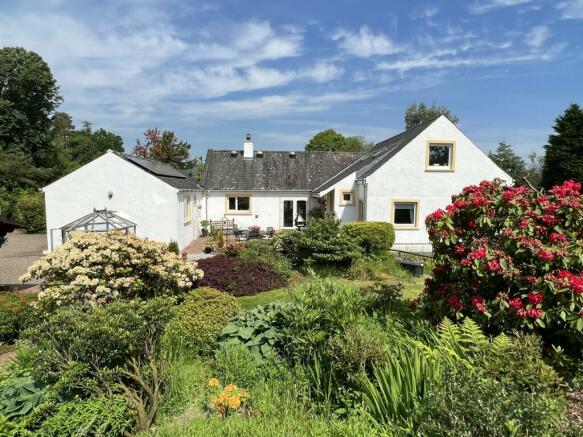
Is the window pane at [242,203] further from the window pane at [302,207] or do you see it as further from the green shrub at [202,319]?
the green shrub at [202,319]

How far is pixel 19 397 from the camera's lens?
171 inches

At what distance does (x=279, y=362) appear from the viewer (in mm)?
5266

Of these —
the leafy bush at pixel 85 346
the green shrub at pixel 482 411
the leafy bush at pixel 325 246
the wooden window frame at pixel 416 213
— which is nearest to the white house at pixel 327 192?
the wooden window frame at pixel 416 213

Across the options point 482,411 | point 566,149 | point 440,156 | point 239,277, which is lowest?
point 239,277

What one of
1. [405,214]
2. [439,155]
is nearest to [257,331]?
[405,214]

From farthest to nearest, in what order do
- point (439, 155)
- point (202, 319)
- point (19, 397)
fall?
point (439, 155) → point (202, 319) → point (19, 397)

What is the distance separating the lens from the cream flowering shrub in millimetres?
7516

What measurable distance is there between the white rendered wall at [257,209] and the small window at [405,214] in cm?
898

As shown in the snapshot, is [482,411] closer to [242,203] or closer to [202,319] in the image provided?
[202,319]

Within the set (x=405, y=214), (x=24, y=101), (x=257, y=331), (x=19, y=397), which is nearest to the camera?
(x=19, y=397)

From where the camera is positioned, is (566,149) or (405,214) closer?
(405,214)

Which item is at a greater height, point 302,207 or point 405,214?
point 302,207

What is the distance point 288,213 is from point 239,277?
1666 cm

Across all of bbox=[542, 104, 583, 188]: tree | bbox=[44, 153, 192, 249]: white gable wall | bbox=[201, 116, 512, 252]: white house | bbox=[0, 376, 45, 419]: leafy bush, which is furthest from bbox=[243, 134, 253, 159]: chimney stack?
bbox=[0, 376, 45, 419]: leafy bush
